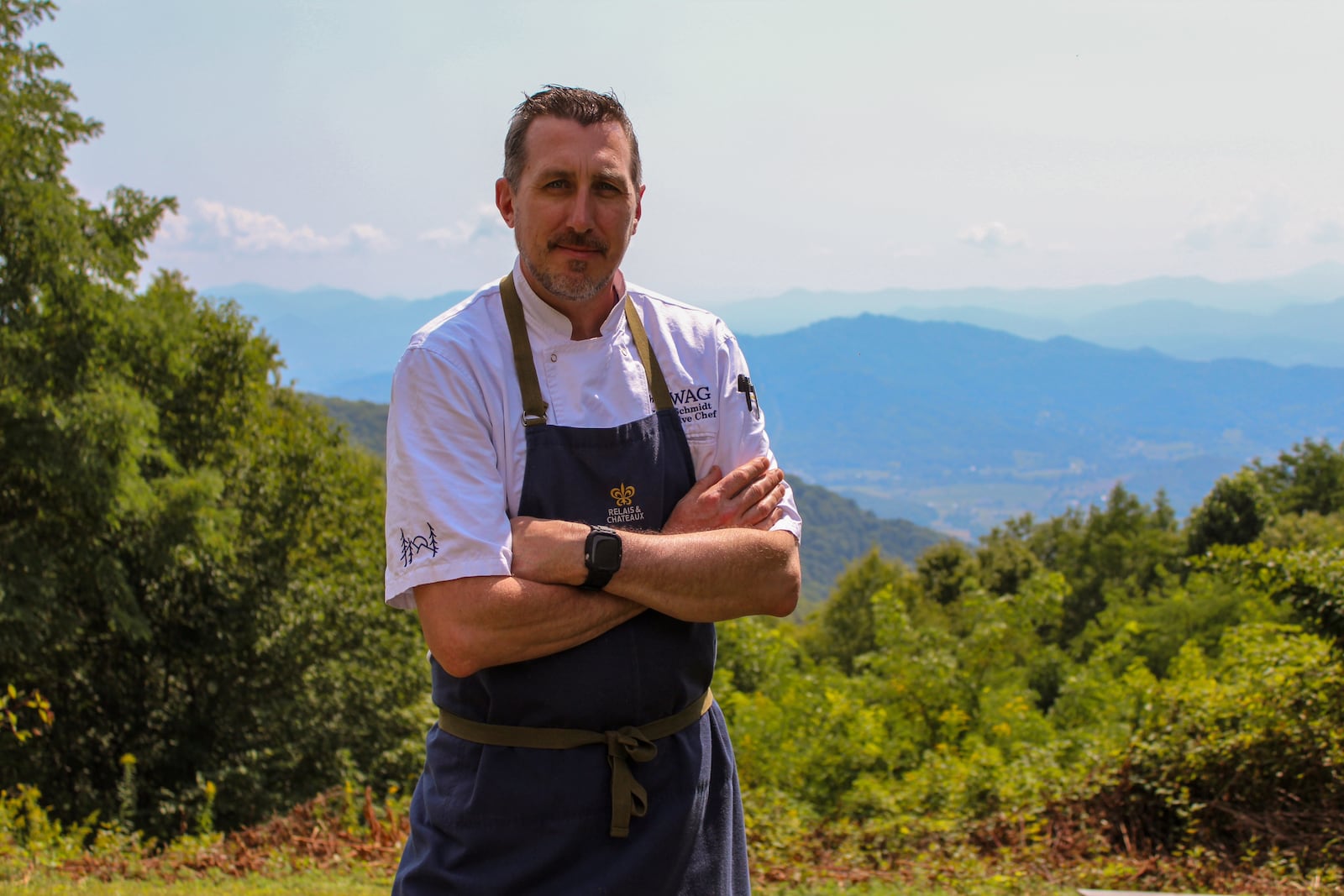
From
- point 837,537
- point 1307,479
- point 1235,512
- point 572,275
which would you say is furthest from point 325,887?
point 837,537

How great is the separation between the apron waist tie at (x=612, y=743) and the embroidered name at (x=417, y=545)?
0.33 m

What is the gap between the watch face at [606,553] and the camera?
6.23 ft

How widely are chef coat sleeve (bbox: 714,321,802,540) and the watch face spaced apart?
1.32 ft

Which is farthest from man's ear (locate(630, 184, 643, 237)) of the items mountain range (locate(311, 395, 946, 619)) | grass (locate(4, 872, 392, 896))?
mountain range (locate(311, 395, 946, 619))

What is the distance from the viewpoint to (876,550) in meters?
51.2

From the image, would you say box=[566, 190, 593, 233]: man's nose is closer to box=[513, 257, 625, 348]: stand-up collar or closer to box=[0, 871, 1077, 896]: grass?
box=[513, 257, 625, 348]: stand-up collar

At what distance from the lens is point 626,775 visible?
1925 mm

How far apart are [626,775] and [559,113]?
1305mm

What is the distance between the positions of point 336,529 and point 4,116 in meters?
9.17

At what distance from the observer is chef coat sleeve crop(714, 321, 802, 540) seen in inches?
89.0

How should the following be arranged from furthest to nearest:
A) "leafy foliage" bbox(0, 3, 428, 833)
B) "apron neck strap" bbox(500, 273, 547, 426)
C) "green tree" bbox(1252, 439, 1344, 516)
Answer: "green tree" bbox(1252, 439, 1344, 516)
"leafy foliage" bbox(0, 3, 428, 833)
"apron neck strap" bbox(500, 273, 547, 426)

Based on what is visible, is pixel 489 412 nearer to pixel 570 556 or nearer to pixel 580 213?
pixel 570 556

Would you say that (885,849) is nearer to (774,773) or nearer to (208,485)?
(774,773)

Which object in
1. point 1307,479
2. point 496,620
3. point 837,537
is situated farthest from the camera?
point 837,537
